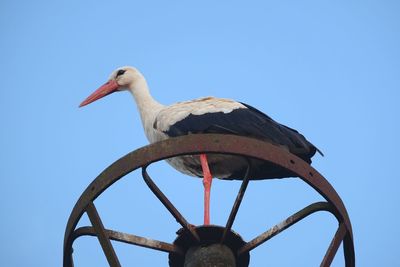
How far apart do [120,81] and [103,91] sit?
26 centimetres

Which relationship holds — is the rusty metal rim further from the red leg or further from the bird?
the red leg

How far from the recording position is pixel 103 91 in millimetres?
8602

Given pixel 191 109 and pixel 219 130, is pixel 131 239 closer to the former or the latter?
pixel 219 130

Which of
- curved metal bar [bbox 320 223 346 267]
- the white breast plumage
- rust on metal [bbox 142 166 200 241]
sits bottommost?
curved metal bar [bbox 320 223 346 267]

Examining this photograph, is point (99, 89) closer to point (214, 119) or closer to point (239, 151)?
point (214, 119)

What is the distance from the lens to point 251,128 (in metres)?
5.93

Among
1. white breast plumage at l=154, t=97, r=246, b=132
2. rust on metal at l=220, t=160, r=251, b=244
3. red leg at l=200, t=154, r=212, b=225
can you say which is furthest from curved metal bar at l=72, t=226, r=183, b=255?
white breast plumage at l=154, t=97, r=246, b=132

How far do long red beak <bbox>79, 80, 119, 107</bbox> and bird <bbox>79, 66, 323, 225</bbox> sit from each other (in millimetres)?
985

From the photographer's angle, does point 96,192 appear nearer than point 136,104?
Yes

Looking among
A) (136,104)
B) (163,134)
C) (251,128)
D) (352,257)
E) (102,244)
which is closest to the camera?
(102,244)

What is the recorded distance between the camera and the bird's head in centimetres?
859

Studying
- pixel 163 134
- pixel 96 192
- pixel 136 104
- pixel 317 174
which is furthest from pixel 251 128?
pixel 136 104

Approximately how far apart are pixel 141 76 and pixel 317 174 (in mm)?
4726

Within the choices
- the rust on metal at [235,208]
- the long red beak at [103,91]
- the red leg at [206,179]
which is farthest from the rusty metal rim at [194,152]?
the long red beak at [103,91]
